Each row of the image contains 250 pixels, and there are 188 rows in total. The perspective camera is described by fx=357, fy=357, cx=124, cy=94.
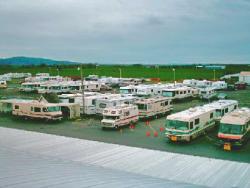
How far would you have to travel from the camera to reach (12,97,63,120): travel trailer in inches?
1374

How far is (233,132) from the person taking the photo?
2444 centimetres

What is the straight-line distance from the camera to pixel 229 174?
15.7 metres

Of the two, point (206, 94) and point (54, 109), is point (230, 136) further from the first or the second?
point (206, 94)

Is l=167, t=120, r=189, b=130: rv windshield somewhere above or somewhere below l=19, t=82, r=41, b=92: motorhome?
below

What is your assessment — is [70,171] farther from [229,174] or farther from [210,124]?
[210,124]

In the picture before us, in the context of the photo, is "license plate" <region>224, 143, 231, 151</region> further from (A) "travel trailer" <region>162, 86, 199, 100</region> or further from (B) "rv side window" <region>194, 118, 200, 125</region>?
(A) "travel trailer" <region>162, 86, 199, 100</region>

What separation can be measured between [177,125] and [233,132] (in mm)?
3892

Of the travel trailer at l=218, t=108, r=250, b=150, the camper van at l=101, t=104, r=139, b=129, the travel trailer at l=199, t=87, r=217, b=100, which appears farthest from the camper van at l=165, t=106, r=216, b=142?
the travel trailer at l=199, t=87, r=217, b=100

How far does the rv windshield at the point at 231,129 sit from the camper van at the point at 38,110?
670 inches

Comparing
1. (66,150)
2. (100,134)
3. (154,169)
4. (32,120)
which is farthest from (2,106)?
(154,169)

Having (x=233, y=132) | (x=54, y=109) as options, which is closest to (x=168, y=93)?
(x=54, y=109)

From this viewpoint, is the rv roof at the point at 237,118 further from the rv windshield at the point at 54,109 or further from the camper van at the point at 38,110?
the rv windshield at the point at 54,109

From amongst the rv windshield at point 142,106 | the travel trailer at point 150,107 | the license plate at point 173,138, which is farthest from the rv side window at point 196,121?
the rv windshield at point 142,106

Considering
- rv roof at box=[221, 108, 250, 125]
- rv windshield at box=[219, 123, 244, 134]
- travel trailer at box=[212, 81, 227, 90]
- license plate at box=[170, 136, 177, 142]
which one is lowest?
license plate at box=[170, 136, 177, 142]
